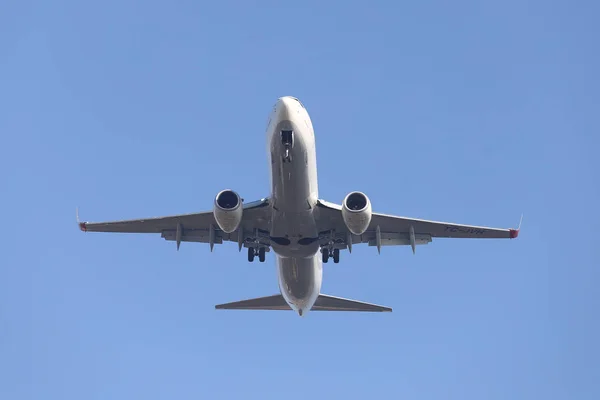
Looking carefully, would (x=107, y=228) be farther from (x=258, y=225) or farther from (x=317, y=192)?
(x=317, y=192)

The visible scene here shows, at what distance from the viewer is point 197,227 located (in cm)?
3800

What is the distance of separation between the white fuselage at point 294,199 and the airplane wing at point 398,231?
91 cm

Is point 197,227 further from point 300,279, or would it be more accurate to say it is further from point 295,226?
point 295,226

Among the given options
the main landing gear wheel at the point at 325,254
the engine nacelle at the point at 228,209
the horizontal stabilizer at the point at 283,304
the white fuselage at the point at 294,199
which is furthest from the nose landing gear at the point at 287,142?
the horizontal stabilizer at the point at 283,304

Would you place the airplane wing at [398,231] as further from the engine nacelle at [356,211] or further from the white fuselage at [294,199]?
the engine nacelle at [356,211]

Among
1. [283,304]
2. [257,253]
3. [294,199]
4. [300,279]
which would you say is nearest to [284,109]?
[294,199]

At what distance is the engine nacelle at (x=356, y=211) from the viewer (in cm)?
3284

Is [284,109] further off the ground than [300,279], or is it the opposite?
[284,109]

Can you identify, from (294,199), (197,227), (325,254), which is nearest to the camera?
(294,199)

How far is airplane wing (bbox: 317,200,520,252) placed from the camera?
3594 cm

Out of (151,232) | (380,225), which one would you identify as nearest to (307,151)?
(380,225)

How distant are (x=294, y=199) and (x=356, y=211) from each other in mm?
2294

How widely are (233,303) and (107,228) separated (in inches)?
275

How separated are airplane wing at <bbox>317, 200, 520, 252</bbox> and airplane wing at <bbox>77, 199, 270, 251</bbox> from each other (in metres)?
2.44
